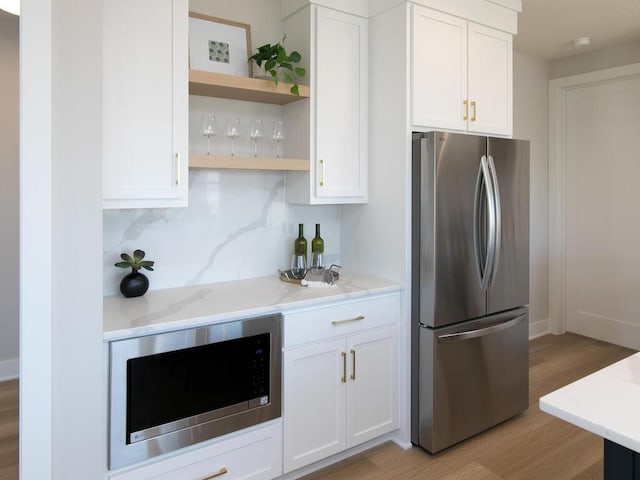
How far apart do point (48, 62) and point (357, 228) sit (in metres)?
1.83

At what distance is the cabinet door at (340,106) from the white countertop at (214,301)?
53 cm

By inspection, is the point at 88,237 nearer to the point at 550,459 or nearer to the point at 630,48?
the point at 550,459

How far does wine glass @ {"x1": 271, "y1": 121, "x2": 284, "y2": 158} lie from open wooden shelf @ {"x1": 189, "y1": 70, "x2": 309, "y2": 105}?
0.13 meters

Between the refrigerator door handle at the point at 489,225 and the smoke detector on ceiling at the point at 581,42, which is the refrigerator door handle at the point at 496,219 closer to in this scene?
the refrigerator door handle at the point at 489,225

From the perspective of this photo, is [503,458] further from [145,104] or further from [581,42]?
[581,42]

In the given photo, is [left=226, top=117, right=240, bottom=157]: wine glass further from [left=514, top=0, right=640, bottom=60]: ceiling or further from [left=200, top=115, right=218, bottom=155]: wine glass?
[left=514, top=0, right=640, bottom=60]: ceiling

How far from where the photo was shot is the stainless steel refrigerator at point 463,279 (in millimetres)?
2465

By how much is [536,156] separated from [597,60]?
0.91 m

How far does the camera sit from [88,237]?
1643 millimetres

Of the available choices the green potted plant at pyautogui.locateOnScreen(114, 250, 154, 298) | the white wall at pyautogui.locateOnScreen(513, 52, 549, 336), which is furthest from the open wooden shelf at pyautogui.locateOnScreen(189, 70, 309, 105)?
the white wall at pyautogui.locateOnScreen(513, 52, 549, 336)

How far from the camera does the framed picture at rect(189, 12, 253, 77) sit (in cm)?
245

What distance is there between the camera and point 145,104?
2.04 m

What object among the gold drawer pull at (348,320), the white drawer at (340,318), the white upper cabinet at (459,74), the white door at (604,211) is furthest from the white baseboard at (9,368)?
the white door at (604,211)

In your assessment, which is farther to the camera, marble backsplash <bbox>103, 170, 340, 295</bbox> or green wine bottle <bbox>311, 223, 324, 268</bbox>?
green wine bottle <bbox>311, 223, 324, 268</bbox>
